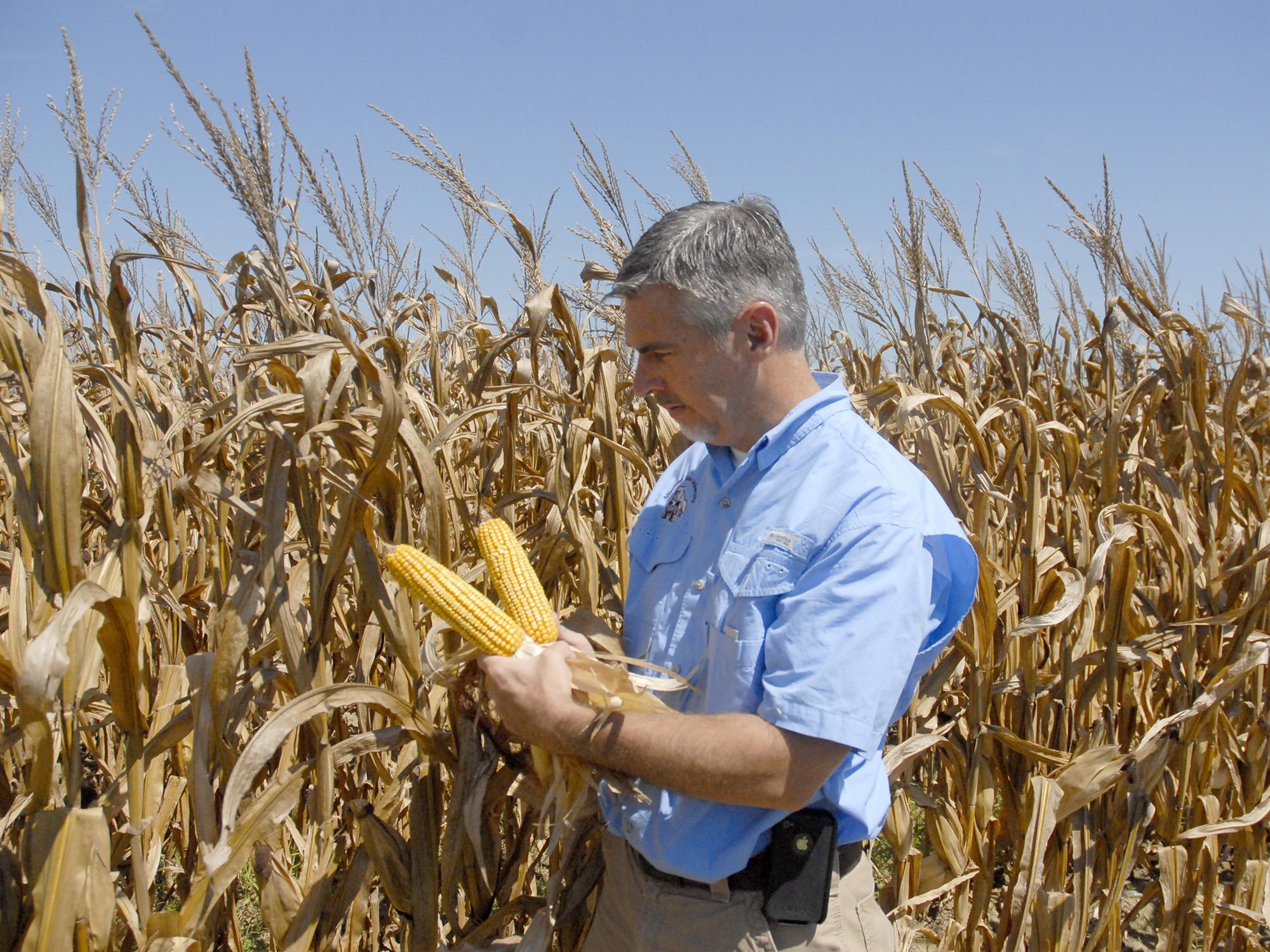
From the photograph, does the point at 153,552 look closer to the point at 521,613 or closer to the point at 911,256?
the point at 521,613

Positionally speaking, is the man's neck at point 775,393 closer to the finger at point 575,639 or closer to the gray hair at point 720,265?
the gray hair at point 720,265

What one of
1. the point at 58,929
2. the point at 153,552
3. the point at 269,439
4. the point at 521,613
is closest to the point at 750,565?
the point at 521,613

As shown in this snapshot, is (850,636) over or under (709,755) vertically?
over

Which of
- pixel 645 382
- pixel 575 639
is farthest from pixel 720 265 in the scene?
pixel 575 639

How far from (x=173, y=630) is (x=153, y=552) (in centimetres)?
61

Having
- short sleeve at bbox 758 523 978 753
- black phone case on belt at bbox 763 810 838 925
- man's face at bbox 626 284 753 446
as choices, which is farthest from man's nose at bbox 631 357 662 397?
black phone case on belt at bbox 763 810 838 925

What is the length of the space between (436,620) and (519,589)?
367 millimetres

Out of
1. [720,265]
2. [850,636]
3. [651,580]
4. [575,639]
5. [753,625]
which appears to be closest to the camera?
[850,636]

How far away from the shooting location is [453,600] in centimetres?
161

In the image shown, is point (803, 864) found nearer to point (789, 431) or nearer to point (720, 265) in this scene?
point (789, 431)

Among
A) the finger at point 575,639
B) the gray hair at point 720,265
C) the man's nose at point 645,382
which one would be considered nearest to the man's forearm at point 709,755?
the finger at point 575,639

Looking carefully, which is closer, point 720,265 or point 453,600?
point 453,600

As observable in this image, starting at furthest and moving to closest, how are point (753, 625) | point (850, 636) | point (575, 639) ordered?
point (575, 639)
point (753, 625)
point (850, 636)

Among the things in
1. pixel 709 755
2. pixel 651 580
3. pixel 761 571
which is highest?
pixel 761 571
